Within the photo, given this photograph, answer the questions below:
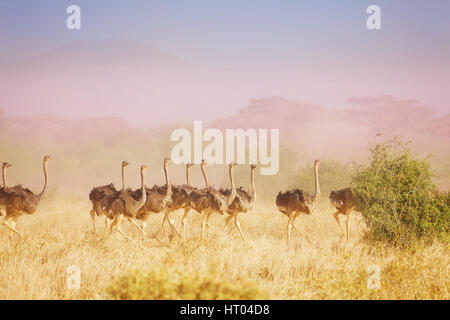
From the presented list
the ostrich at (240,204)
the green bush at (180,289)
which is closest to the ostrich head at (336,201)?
the ostrich at (240,204)

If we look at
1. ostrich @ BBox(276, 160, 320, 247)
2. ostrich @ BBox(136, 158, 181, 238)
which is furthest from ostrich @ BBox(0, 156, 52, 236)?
ostrich @ BBox(276, 160, 320, 247)

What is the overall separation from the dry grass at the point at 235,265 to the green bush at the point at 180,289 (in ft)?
2.66

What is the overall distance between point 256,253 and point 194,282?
329 cm

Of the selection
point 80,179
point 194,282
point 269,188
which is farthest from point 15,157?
point 194,282

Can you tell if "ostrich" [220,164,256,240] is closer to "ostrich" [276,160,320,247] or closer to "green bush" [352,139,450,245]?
"ostrich" [276,160,320,247]

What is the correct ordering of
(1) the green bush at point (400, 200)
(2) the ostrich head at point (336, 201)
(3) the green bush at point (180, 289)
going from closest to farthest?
(3) the green bush at point (180, 289) → (1) the green bush at point (400, 200) → (2) the ostrich head at point (336, 201)

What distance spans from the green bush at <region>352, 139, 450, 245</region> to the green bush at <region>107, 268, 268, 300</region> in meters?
5.16

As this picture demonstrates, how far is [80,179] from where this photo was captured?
128 feet

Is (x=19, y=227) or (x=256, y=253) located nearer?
(x=256, y=253)

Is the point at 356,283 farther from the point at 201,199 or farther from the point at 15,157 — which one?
the point at 15,157

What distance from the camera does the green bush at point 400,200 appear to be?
11.2 metres

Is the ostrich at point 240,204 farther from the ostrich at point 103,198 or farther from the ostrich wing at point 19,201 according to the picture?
the ostrich wing at point 19,201

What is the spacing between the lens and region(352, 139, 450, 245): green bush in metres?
11.2

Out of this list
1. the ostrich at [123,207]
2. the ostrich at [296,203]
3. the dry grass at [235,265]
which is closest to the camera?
the dry grass at [235,265]
